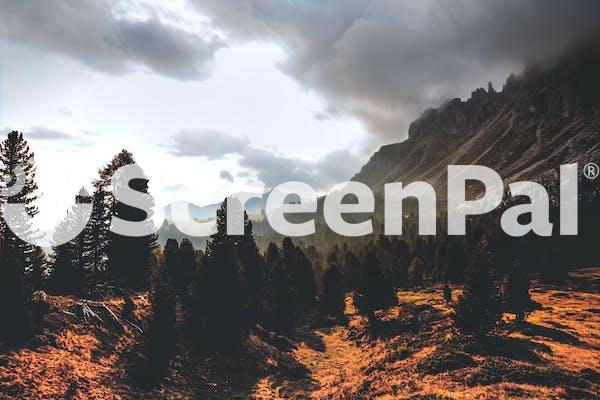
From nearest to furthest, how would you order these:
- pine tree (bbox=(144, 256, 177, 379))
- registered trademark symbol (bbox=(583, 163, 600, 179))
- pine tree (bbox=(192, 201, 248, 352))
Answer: pine tree (bbox=(144, 256, 177, 379)) → pine tree (bbox=(192, 201, 248, 352)) → registered trademark symbol (bbox=(583, 163, 600, 179))

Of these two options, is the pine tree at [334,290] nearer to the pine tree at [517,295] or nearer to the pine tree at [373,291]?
the pine tree at [373,291]

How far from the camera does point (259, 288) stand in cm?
5216

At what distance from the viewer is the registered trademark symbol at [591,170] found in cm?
14232

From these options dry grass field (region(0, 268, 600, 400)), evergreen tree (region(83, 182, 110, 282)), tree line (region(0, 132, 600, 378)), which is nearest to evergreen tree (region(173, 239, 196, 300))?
tree line (region(0, 132, 600, 378))

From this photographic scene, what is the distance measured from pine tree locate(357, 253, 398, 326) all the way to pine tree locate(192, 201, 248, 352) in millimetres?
20605

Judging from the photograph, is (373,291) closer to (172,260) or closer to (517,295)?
(517,295)

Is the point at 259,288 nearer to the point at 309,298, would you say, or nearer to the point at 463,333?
the point at 309,298

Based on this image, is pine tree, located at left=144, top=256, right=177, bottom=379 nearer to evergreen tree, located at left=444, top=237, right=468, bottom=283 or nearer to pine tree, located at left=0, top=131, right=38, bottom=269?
pine tree, located at left=0, top=131, right=38, bottom=269

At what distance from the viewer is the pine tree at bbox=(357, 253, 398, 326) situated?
2025 inches

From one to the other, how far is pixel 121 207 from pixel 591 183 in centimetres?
16612

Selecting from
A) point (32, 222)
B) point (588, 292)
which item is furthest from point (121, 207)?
point (588, 292)

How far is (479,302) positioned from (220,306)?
2598 centimetres

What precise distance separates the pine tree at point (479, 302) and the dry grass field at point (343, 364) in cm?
177

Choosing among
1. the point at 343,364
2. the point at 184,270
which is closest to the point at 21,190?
the point at 184,270
